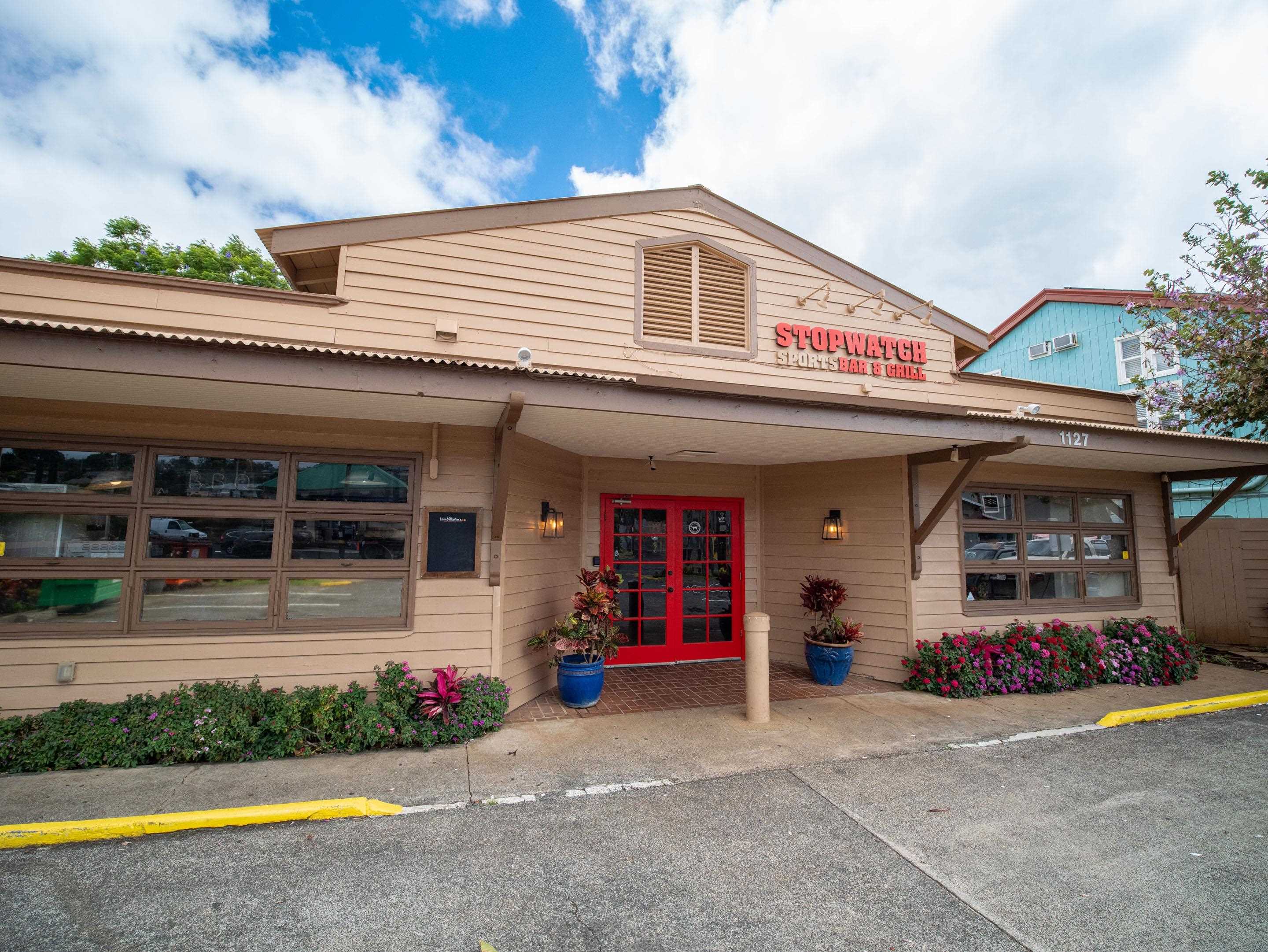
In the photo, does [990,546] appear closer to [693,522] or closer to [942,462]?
[942,462]

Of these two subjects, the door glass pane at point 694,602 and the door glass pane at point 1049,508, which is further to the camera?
the door glass pane at point 694,602

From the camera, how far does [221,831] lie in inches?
124

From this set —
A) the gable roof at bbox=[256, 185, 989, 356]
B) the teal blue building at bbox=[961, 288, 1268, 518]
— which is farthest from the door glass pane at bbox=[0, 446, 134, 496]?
the teal blue building at bbox=[961, 288, 1268, 518]

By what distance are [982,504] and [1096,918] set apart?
17.4ft

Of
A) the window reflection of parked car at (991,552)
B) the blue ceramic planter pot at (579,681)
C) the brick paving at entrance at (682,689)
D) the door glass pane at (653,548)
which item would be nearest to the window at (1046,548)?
the window reflection of parked car at (991,552)

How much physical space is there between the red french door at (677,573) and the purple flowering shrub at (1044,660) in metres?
2.20

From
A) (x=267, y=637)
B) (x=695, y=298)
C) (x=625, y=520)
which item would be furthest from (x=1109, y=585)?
(x=267, y=637)

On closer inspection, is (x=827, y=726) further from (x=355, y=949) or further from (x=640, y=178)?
(x=640, y=178)

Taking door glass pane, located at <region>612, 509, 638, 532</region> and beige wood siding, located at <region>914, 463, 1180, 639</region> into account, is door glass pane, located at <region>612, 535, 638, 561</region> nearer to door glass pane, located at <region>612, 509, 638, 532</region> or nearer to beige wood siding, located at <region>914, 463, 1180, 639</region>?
door glass pane, located at <region>612, 509, 638, 532</region>

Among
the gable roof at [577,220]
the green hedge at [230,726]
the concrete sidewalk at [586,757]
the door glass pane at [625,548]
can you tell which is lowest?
the concrete sidewalk at [586,757]

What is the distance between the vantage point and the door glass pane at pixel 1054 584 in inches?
283

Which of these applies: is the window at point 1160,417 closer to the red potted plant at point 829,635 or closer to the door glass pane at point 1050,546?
the door glass pane at point 1050,546

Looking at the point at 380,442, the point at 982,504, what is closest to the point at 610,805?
the point at 380,442

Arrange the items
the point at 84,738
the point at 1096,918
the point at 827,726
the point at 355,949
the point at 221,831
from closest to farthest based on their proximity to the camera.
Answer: the point at 355,949 → the point at 1096,918 → the point at 221,831 → the point at 84,738 → the point at 827,726
